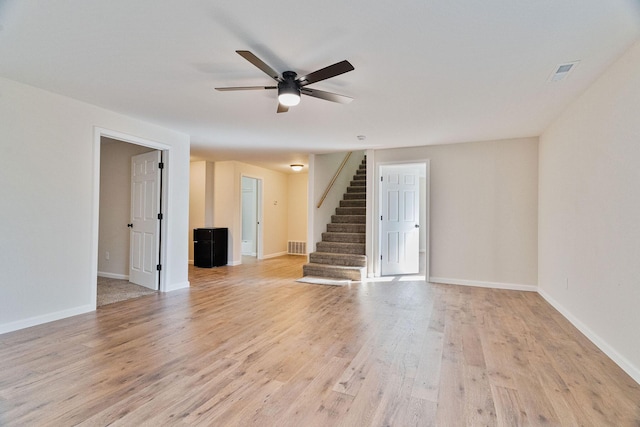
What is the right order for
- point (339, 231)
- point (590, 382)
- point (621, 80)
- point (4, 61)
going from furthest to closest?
point (339, 231) < point (4, 61) < point (621, 80) < point (590, 382)

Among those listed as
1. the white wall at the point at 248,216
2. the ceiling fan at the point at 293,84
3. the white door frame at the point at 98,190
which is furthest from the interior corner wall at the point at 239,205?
the ceiling fan at the point at 293,84

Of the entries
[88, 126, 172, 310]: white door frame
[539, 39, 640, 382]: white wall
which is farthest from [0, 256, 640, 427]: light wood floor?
[88, 126, 172, 310]: white door frame

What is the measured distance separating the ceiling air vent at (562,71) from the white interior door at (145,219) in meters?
4.86

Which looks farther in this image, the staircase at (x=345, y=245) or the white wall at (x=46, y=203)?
the staircase at (x=345, y=245)

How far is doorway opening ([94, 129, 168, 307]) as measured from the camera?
4602 mm

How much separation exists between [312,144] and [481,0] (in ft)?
12.4

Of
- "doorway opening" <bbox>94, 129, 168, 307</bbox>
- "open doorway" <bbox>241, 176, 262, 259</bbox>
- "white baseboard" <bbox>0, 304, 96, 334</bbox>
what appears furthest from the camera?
"open doorway" <bbox>241, 176, 262, 259</bbox>

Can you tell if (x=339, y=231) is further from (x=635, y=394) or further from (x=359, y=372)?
(x=635, y=394)

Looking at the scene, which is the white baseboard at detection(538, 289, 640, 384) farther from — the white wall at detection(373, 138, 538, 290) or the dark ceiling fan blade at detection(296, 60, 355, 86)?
the dark ceiling fan blade at detection(296, 60, 355, 86)

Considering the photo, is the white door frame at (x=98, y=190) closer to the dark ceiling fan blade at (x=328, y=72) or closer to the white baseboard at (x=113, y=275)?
the white baseboard at (x=113, y=275)

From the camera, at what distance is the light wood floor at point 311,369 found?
70.2 inches

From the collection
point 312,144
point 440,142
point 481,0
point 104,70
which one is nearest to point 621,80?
point 481,0

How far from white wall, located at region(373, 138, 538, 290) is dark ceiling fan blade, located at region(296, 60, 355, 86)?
11.5 ft

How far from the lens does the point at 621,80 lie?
7.92 ft
